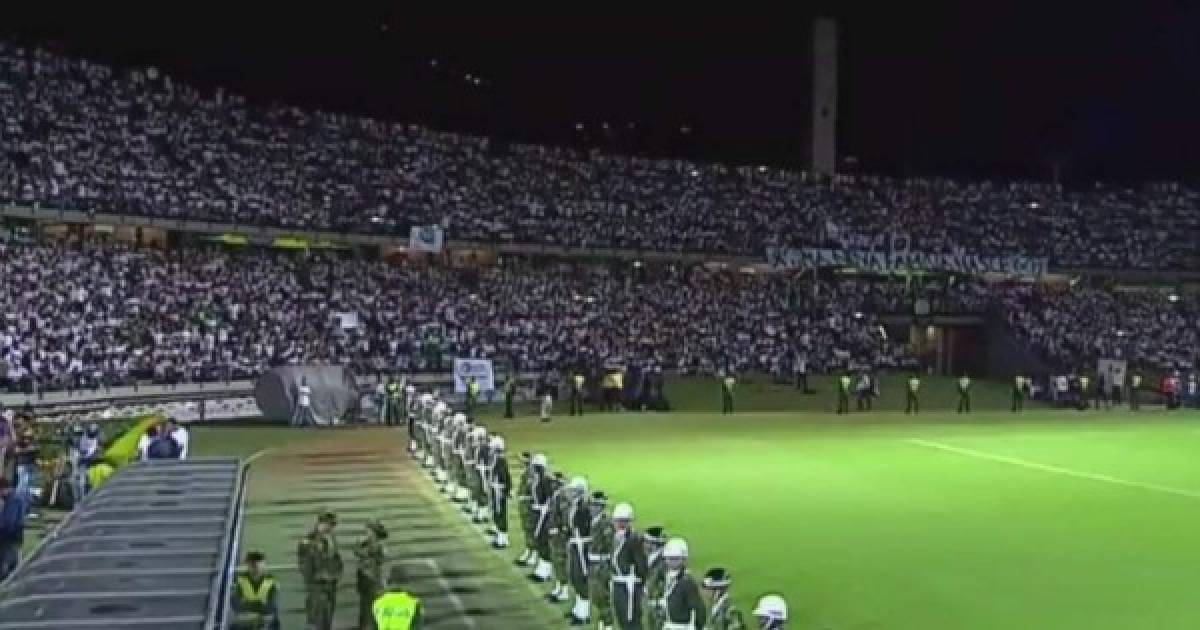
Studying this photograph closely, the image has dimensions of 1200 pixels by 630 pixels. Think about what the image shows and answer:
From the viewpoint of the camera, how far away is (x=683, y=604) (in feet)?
50.0

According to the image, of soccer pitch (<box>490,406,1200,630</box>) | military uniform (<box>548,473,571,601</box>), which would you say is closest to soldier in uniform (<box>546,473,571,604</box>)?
military uniform (<box>548,473,571,601</box>)

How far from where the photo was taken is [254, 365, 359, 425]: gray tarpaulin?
4672 cm

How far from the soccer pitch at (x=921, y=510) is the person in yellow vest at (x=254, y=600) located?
7.04 meters

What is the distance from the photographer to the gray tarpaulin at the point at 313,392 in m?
46.7

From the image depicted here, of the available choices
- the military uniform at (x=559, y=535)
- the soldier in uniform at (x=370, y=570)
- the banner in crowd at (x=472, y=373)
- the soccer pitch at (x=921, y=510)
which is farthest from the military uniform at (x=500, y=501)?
the banner in crowd at (x=472, y=373)

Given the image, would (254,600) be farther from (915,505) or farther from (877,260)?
(877,260)

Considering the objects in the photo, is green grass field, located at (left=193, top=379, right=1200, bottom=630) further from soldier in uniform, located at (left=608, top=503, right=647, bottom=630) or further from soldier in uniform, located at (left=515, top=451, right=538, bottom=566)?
soldier in uniform, located at (left=608, top=503, right=647, bottom=630)

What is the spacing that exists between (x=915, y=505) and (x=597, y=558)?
1371cm

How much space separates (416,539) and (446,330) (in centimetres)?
3741

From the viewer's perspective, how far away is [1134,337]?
77625mm

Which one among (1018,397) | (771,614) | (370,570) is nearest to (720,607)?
(771,614)

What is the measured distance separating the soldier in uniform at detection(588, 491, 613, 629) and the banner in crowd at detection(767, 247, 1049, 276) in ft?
187

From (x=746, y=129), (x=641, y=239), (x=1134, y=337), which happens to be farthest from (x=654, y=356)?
(x=746, y=129)

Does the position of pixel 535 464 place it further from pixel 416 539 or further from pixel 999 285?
pixel 999 285
